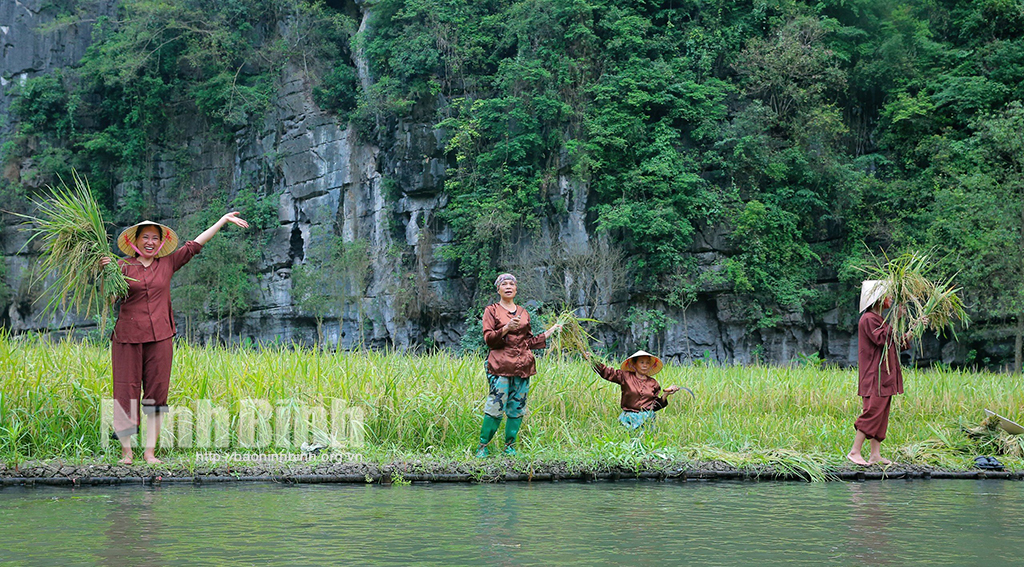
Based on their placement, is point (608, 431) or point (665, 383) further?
point (665, 383)

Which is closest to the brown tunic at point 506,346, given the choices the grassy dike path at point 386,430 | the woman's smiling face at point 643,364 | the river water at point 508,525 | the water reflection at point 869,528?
the grassy dike path at point 386,430

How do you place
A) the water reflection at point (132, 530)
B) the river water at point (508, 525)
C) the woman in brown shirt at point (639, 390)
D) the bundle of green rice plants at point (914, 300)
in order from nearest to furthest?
the water reflection at point (132, 530)
the river water at point (508, 525)
the bundle of green rice plants at point (914, 300)
the woman in brown shirt at point (639, 390)

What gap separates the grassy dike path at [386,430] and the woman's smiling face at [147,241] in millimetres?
1339

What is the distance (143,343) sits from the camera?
6324 millimetres

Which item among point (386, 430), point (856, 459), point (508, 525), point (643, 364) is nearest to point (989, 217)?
point (856, 459)

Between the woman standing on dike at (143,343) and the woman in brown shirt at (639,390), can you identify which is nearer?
the woman standing on dike at (143,343)

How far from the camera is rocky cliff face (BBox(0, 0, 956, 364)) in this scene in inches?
1036

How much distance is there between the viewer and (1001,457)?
7.57 m

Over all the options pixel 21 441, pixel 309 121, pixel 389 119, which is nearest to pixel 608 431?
pixel 21 441

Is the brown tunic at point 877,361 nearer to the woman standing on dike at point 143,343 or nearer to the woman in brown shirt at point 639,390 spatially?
the woman in brown shirt at point 639,390

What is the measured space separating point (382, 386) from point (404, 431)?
1.63 ft

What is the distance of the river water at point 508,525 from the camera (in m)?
3.78

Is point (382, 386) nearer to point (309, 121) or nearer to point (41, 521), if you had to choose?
point (41, 521)
